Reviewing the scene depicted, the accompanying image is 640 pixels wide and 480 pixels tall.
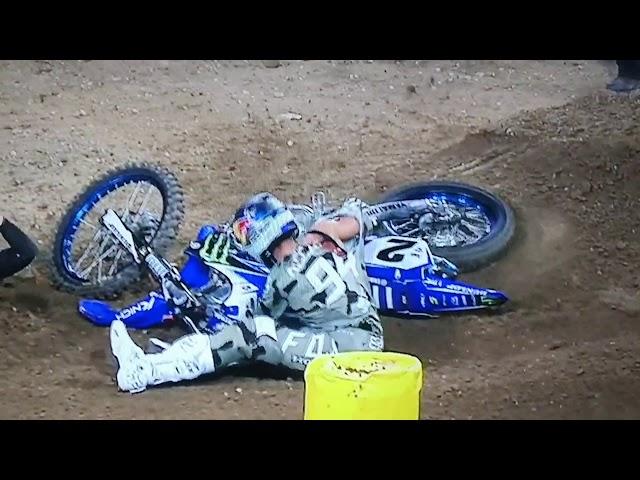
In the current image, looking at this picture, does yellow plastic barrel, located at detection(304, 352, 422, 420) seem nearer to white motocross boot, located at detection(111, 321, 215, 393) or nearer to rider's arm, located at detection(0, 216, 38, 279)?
white motocross boot, located at detection(111, 321, 215, 393)

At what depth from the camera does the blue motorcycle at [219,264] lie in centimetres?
276


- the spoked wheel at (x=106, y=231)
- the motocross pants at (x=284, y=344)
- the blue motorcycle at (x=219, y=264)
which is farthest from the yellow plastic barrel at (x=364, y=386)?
the spoked wheel at (x=106, y=231)

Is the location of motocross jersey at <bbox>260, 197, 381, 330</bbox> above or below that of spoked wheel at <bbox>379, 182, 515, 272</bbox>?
below

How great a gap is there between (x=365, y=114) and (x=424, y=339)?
0.60 metres

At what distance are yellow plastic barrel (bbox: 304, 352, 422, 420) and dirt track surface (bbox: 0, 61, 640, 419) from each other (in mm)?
209

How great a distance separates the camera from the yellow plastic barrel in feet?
8.08

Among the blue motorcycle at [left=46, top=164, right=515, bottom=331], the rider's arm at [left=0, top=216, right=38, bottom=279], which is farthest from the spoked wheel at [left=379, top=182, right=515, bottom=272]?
the rider's arm at [left=0, top=216, right=38, bottom=279]

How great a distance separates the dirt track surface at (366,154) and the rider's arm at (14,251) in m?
0.03

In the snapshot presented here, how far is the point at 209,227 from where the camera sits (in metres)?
2.83

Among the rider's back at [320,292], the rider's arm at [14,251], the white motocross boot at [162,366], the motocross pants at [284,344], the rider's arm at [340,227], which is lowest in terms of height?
the white motocross boot at [162,366]

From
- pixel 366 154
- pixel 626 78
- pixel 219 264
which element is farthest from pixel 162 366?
pixel 626 78

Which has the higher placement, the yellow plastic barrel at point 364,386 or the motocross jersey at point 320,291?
the motocross jersey at point 320,291

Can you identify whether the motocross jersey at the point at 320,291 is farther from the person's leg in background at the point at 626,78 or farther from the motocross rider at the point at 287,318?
the person's leg in background at the point at 626,78
